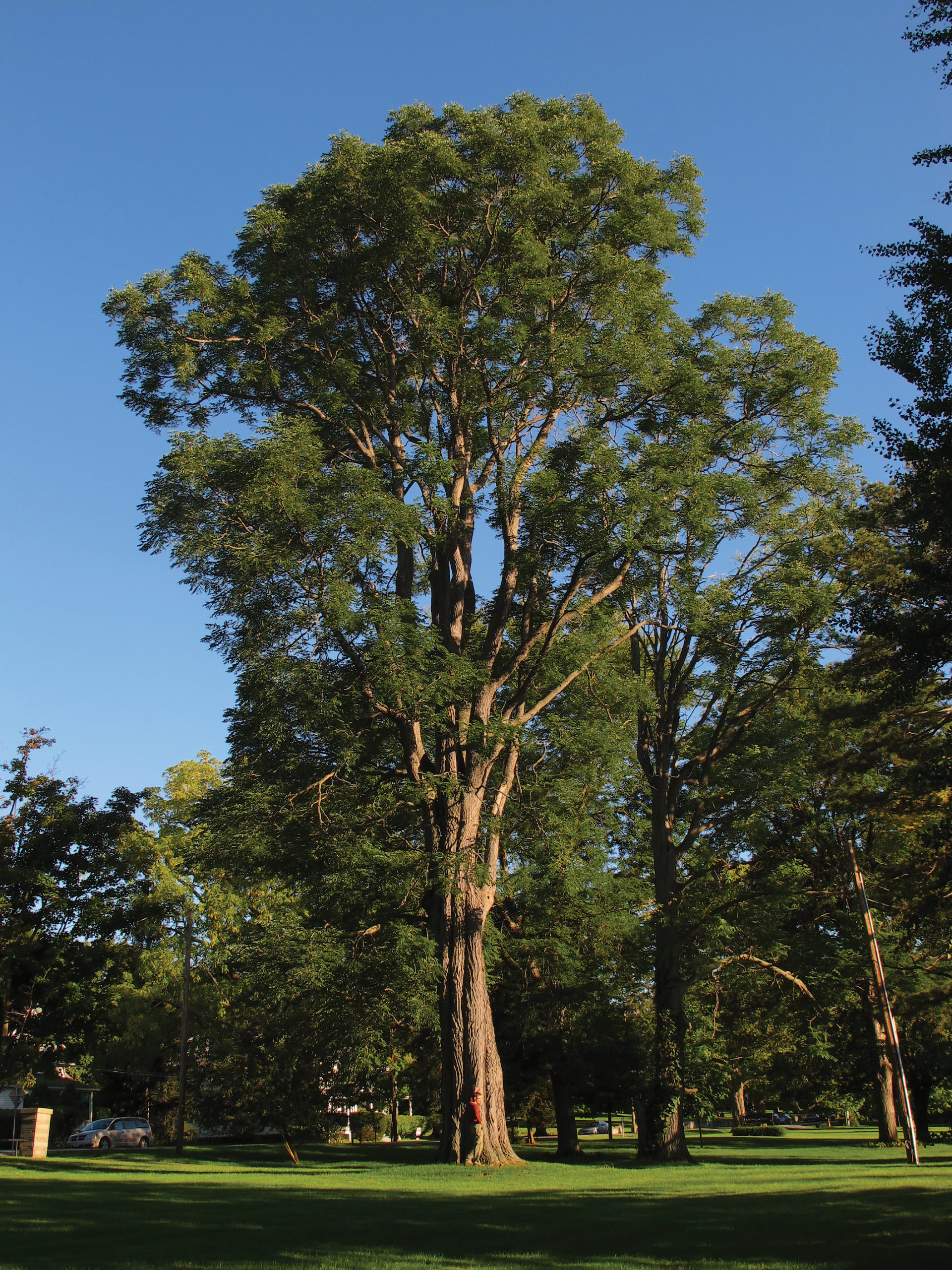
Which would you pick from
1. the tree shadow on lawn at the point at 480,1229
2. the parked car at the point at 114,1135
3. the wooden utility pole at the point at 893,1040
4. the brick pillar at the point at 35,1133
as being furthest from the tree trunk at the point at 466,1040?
the parked car at the point at 114,1135

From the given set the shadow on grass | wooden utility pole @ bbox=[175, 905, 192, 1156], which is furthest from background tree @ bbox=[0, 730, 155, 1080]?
the shadow on grass

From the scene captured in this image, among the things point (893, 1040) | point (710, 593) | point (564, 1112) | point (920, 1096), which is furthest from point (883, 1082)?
point (710, 593)

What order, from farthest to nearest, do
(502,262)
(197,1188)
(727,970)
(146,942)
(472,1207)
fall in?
(146,942) < (727,970) < (502,262) < (197,1188) < (472,1207)

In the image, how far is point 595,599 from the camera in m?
19.8

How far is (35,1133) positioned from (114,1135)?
1704 centimetres

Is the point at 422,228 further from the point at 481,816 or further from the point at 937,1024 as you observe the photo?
the point at 937,1024

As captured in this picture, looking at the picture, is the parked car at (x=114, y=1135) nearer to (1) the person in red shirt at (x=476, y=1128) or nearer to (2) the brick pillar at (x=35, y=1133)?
(2) the brick pillar at (x=35, y=1133)

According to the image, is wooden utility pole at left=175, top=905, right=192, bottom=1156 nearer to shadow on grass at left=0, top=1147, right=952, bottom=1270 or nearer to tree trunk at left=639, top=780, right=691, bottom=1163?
tree trunk at left=639, top=780, right=691, bottom=1163

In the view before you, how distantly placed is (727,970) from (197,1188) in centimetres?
1734

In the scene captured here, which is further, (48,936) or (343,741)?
(48,936)

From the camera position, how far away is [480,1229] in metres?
9.03

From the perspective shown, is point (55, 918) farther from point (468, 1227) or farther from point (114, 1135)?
point (468, 1227)

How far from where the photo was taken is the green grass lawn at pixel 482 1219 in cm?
746

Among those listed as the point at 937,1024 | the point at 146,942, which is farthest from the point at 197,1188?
the point at 146,942
